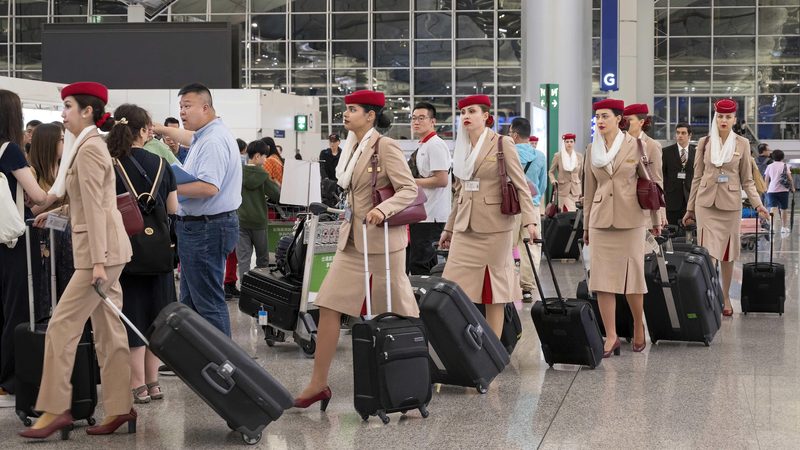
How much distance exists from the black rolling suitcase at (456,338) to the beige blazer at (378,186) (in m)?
0.41

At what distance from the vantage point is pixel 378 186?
597 centimetres

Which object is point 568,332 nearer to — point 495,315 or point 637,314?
point 495,315

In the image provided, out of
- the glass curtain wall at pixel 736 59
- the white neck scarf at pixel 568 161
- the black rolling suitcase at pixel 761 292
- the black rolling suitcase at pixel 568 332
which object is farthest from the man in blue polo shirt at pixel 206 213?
the glass curtain wall at pixel 736 59

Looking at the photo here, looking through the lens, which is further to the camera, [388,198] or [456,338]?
[456,338]

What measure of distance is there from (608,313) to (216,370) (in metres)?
3.48

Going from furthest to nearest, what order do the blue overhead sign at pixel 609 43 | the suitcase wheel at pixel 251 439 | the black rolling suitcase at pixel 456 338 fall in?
the blue overhead sign at pixel 609 43 → the black rolling suitcase at pixel 456 338 → the suitcase wheel at pixel 251 439

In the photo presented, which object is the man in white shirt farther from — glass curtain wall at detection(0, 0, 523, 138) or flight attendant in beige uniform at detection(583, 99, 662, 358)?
glass curtain wall at detection(0, 0, 523, 138)

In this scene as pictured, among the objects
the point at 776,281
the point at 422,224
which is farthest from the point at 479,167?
the point at 776,281

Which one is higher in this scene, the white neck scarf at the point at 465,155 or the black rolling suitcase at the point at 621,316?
the white neck scarf at the point at 465,155

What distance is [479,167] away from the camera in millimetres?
7121

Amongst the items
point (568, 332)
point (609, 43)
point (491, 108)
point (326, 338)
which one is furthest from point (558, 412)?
point (491, 108)

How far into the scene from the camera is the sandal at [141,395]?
21.0 ft

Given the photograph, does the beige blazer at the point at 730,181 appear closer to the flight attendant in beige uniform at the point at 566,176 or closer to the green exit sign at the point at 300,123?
the flight attendant in beige uniform at the point at 566,176

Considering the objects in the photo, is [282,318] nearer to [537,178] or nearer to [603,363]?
[603,363]
